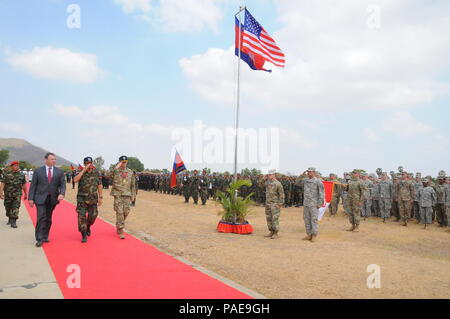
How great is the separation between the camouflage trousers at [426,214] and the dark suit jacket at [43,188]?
41.3 ft

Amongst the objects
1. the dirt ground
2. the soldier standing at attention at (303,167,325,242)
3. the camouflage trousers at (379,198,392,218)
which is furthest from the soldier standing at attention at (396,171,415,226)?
the soldier standing at attention at (303,167,325,242)

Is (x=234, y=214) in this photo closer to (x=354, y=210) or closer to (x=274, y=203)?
(x=274, y=203)

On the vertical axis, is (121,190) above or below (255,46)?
below

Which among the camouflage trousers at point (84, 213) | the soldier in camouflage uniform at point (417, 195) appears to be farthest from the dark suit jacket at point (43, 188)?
the soldier in camouflage uniform at point (417, 195)

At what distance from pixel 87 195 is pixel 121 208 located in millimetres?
946

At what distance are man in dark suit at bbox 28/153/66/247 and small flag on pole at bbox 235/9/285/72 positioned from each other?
7.28 m

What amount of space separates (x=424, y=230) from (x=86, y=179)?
11386mm

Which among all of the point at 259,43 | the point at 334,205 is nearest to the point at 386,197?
the point at 334,205

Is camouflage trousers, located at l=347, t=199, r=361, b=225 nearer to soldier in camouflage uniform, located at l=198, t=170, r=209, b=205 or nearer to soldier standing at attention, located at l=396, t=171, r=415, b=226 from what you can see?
soldier standing at attention, located at l=396, t=171, r=415, b=226

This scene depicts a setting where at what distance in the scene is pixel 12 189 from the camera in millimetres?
9484

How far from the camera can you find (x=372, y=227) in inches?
484

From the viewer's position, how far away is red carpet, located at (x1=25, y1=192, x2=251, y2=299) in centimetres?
419
